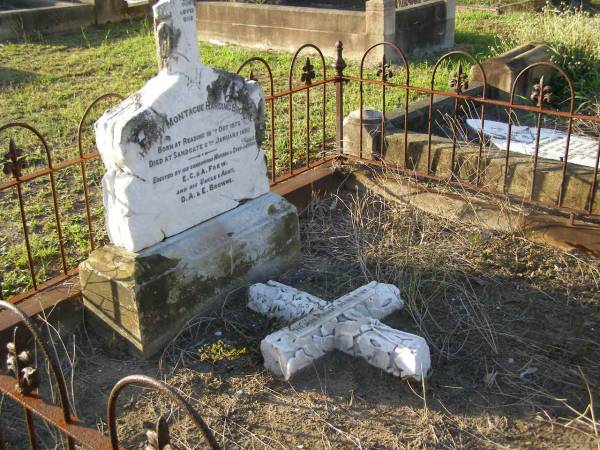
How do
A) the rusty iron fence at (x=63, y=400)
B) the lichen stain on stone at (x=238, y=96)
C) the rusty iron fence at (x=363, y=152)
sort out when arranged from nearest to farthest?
the rusty iron fence at (x=63, y=400) < the lichen stain on stone at (x=238, y=96) < the rusty iron fence at (x=363, y=152)

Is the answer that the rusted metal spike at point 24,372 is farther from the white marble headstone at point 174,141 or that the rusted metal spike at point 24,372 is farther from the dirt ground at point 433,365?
the white marble headstone at point 174,141

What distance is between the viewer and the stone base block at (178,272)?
3.67 meters

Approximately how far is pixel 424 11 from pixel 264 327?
6805 millimetres

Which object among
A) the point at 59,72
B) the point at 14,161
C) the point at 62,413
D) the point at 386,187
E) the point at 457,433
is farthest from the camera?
the point at 59,72

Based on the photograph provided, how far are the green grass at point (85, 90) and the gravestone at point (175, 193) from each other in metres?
1.00

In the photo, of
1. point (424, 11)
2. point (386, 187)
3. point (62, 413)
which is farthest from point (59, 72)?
point (62, 413)

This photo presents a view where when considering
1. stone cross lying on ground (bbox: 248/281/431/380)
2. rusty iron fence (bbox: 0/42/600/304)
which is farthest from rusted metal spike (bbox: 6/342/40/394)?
rusty iron fence (bbox: 0/42/600/304)

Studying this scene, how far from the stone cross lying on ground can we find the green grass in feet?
5.05

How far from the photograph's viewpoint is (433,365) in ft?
11.7

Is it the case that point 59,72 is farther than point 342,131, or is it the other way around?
point 59,72

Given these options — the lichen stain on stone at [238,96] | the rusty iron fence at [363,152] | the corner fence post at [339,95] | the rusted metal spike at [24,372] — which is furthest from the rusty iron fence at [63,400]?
the corner fence post at [339,95]

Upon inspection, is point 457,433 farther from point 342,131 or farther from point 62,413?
point 342,131

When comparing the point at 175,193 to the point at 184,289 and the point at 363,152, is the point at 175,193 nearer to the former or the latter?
the point at 184,289

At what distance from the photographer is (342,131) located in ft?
18.6
